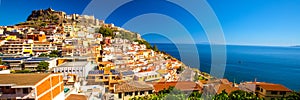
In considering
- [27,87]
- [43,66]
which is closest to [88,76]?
[43,66]

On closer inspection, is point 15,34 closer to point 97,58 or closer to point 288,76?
point 97,58

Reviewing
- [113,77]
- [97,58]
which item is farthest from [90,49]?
[113,77]

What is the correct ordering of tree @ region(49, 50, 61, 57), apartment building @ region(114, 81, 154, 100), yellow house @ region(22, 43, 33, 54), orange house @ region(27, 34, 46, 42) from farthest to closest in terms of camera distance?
orange house @ region(27, 34, 46, 42), yellow house @ region(22, 43, 33, 54), tree @ region(49, 50, 61, 57), apartment building @ region(114, 81, 154, 100)

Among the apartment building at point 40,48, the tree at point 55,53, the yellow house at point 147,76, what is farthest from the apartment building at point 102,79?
the apartment building at point 40,48

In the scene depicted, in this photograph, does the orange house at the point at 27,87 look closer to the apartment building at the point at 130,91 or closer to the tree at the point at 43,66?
the apartment building at the point at 130,91

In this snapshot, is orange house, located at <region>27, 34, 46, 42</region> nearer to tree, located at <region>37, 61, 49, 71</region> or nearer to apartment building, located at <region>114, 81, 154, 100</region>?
tree, located at <region>37, 61, 49, 71</region>

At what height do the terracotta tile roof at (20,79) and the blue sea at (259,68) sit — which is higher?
the terracotta tile roof at (20,79)

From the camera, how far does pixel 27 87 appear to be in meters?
4.18

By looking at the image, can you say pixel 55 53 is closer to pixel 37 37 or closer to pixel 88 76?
pixel 37 37

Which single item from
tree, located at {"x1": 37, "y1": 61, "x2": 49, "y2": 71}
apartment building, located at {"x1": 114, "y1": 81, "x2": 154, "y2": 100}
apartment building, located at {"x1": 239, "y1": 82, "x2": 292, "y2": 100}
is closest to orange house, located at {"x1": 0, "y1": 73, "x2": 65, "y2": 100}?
apartment building, located at {"x1": 114, "y1": 81, "x2": 154, "y2": 100}

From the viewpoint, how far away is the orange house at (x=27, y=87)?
4.20m

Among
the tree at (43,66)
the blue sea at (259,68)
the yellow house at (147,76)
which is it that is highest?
the tree at (43,66)

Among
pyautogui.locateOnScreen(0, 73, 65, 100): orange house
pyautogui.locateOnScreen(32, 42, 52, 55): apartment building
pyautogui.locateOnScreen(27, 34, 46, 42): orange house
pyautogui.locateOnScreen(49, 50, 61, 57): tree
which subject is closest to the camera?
pyautogui.locateOnScreen(0, 73, 65, 100): orange house

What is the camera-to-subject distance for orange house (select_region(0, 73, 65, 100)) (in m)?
4.20
